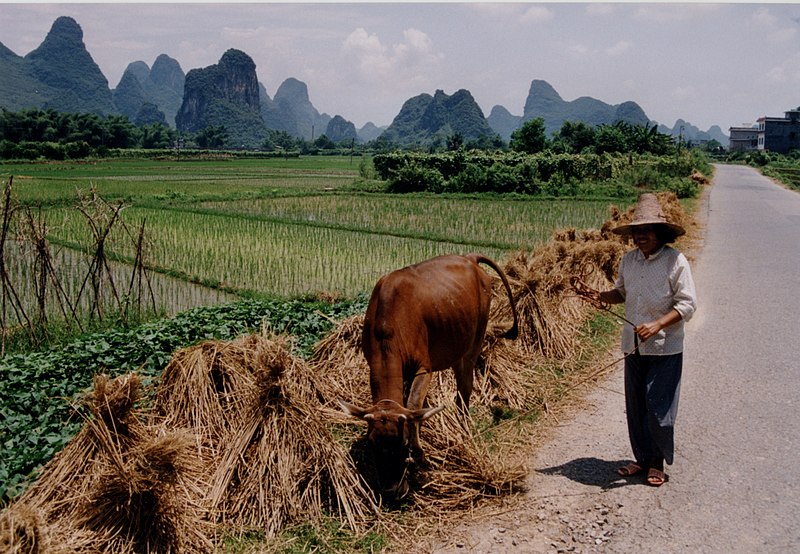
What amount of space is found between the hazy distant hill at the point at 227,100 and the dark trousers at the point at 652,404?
14512cm

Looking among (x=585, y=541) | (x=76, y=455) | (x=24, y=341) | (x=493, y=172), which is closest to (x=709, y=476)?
(x=585, y=541)

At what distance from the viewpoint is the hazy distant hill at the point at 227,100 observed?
149625 millimetres

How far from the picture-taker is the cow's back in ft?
15.0

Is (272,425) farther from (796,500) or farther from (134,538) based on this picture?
(796,500)

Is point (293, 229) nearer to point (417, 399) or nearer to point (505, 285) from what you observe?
point (505, 285)

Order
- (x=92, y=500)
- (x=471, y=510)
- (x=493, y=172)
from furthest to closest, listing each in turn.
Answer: (x=493, y=172)
(x=471, y=510)
(x=92, y=500)

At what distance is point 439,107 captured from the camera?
563ft

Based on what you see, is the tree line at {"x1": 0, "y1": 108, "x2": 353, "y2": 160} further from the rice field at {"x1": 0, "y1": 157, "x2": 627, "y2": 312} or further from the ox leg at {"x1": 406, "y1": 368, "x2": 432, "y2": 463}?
the ox leg at {"x1": 406, "y1": 368, "x2": 432, "y2": 463}

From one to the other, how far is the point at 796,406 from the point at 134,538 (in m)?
5.81

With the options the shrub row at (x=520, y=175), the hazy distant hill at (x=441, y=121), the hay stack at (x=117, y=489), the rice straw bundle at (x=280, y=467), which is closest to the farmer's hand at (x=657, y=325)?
the rice straw bundle at (x=280, y=467)

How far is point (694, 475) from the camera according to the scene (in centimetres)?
495

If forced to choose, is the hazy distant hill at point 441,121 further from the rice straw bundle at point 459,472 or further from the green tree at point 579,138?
the rice straw bundle at point 459,472

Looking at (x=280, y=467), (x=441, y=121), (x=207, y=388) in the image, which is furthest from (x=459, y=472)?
(x=441, y=121)

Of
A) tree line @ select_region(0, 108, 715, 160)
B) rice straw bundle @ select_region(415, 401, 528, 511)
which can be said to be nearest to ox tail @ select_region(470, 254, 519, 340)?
rice straw bundle @ select_region(415, 401, 528, 511)
